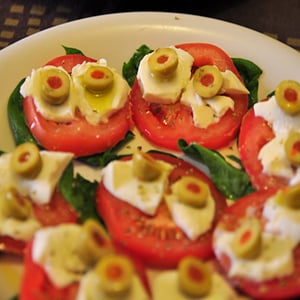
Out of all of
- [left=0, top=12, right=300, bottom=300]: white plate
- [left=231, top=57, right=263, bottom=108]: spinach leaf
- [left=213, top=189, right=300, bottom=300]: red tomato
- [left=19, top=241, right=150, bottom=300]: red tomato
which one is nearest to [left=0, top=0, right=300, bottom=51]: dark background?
[left=0, top=12, right=300, bottom=300]: white plate

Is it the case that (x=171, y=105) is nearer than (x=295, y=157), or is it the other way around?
(x=295, y=157)

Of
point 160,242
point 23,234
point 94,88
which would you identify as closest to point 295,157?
point 160,242

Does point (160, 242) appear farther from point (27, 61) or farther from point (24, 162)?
point (27, 61)

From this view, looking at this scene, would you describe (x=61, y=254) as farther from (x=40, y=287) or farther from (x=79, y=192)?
(x=79, y=192)

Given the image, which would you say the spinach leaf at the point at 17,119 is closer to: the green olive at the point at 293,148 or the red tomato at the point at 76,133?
the red tomato at the point at 76,133

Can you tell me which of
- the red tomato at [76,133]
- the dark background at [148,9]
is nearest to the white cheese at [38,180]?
the red tomato at [76,133]

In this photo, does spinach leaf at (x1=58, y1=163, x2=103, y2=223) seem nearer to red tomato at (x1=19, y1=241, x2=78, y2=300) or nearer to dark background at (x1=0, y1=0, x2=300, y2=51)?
red tomato at (x1=19, y1=241, x2=78, y2=300)
